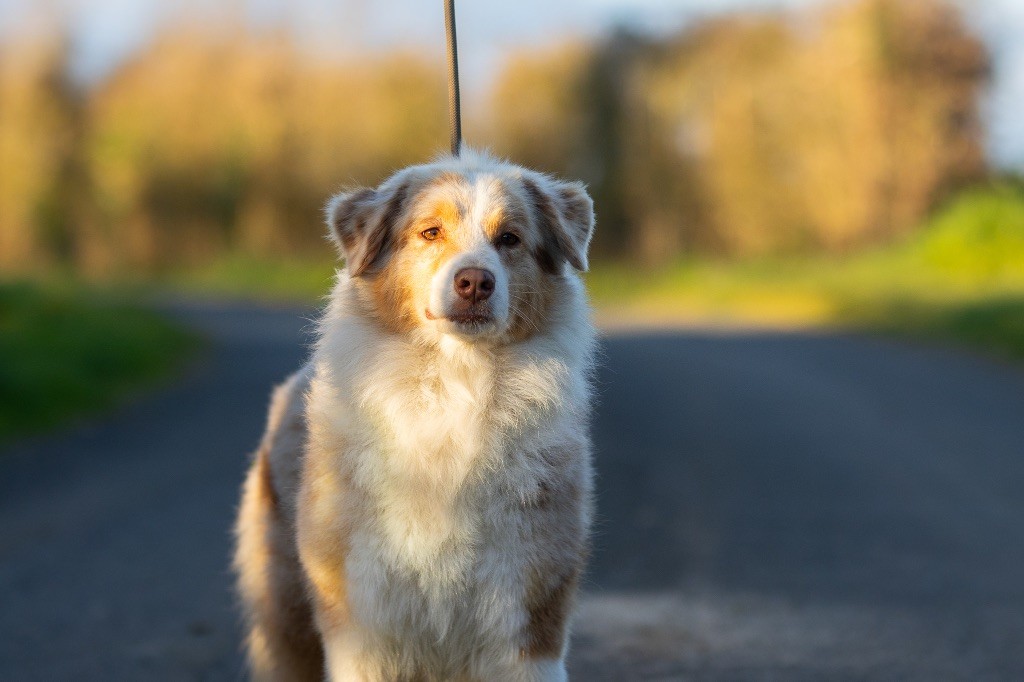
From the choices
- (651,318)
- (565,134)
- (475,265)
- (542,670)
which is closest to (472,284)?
(475,265)

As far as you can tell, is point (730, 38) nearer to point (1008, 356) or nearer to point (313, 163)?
point (313, 163)

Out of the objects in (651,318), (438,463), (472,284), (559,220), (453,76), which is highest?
(453,76)

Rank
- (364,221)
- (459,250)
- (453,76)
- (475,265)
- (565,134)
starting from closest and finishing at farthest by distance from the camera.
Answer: (475,265) → (459,250) → (364,221) → (453,76) → (565,134)

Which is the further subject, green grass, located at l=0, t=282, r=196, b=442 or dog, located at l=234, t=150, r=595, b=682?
green grass, located at l=0, t=282, r=196, b=442

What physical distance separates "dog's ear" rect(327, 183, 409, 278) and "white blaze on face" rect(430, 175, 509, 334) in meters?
0.27

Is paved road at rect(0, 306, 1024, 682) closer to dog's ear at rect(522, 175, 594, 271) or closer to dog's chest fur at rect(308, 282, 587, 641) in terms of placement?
dog's chest fur at rect(308, 282, 587, 641)

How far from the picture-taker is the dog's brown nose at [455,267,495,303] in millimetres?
4125

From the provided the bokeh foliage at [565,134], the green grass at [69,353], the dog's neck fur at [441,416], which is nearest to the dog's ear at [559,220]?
the dog's neck fur at [441,416]

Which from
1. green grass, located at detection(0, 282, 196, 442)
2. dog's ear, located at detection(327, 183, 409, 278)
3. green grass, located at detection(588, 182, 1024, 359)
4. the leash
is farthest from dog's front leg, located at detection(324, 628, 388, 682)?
green grass, located at detection(588, 182, 1024, 359)

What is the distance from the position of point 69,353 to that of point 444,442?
1233 cm

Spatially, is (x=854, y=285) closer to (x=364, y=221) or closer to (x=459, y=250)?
(x=364, y=221)

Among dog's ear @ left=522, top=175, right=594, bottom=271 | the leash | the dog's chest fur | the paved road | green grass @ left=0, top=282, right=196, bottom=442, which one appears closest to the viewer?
the dog's chest fur

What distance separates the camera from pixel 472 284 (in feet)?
13.5

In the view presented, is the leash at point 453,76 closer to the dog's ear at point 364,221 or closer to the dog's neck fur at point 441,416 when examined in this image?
the dog's ear at point 364,221
